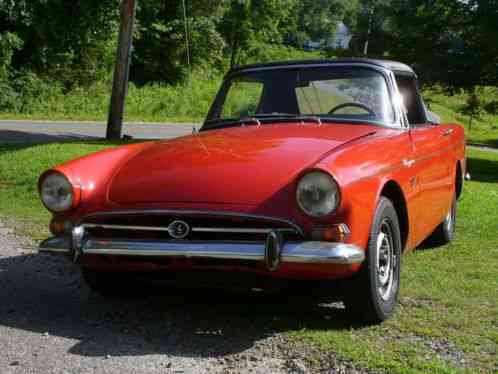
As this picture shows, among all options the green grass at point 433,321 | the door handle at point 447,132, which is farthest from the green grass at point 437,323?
the door handle at point 447,132

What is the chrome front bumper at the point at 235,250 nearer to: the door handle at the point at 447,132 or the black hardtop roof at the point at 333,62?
the black hardtop roof at the point at 333,62

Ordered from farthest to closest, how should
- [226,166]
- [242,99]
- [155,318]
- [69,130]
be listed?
[69,130]
[242,99]
[155,318]
[226,166]

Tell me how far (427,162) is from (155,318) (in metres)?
2.30

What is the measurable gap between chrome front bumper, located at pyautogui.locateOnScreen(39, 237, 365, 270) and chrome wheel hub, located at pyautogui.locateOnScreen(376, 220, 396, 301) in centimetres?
48

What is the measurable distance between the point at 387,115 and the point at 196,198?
6.14ft

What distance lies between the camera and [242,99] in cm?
593

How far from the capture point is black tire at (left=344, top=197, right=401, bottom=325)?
4070 mm

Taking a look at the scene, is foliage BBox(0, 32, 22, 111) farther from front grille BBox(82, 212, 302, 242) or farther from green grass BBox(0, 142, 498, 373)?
front grille BBox(82, 212, 302, 242)

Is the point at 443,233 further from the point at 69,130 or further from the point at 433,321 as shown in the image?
the point at 69,130

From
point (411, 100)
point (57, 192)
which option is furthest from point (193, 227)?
point (411, 100)

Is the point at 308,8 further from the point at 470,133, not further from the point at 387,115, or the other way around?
the point at 387,115

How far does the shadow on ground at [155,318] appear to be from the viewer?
12.7ft

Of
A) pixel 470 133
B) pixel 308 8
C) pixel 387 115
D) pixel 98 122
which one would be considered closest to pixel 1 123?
pixel 98 122

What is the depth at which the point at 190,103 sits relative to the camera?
3186 cm
